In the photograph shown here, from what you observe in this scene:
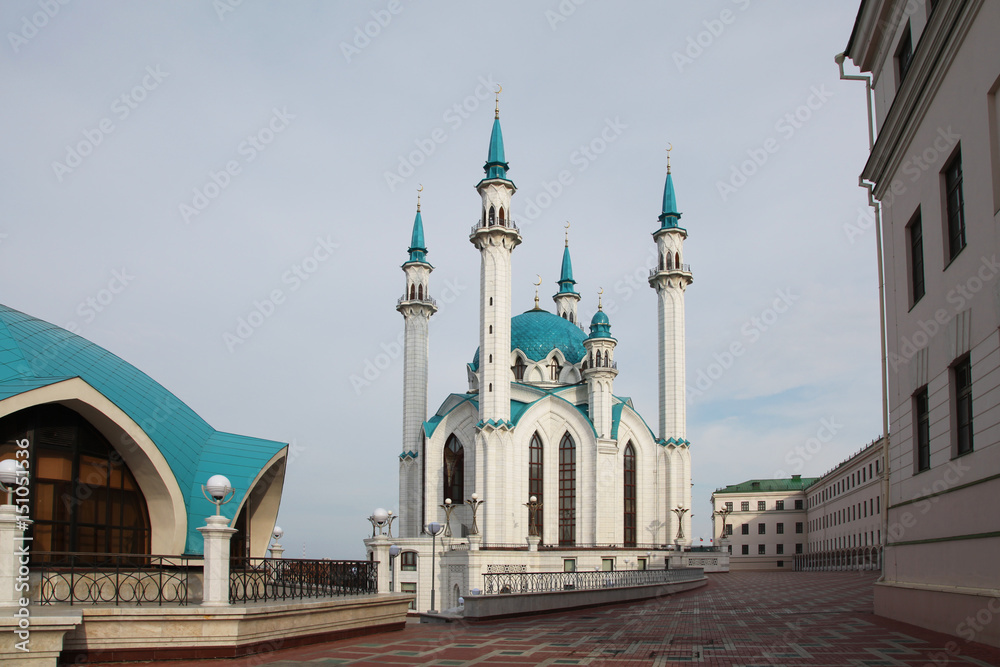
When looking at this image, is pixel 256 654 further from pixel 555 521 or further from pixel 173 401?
pixel 555 521

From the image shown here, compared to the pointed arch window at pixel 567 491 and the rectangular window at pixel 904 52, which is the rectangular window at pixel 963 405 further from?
the pointed arch window at pixel 567 491

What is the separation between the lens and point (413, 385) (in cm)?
5319

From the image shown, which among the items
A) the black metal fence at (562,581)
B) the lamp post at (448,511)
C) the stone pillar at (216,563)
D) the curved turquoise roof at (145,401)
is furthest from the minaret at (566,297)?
the stone pillar at (216,563)

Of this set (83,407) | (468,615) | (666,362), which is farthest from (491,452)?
(83,407)

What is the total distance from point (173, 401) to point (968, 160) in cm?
1683

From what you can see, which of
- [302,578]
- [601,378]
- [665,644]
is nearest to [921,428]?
[665,644]

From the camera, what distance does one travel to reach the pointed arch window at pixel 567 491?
4925cm

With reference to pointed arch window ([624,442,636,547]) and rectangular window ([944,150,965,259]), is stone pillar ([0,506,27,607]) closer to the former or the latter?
rectangular window ([944,150,965,259])

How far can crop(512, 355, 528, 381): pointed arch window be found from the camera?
58.0 m

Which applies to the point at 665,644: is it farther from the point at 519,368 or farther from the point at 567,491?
the point at 519,368

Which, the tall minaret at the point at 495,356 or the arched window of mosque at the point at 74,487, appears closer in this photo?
the arched window of mosque at the point at 74,487

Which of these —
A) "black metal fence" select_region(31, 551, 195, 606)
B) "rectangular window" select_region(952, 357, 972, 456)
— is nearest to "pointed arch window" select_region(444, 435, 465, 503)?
"black metal fence" select_region(31, 551, 195, 606)

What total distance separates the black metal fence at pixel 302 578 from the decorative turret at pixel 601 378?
110ft

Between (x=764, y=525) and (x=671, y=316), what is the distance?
1646 inches
